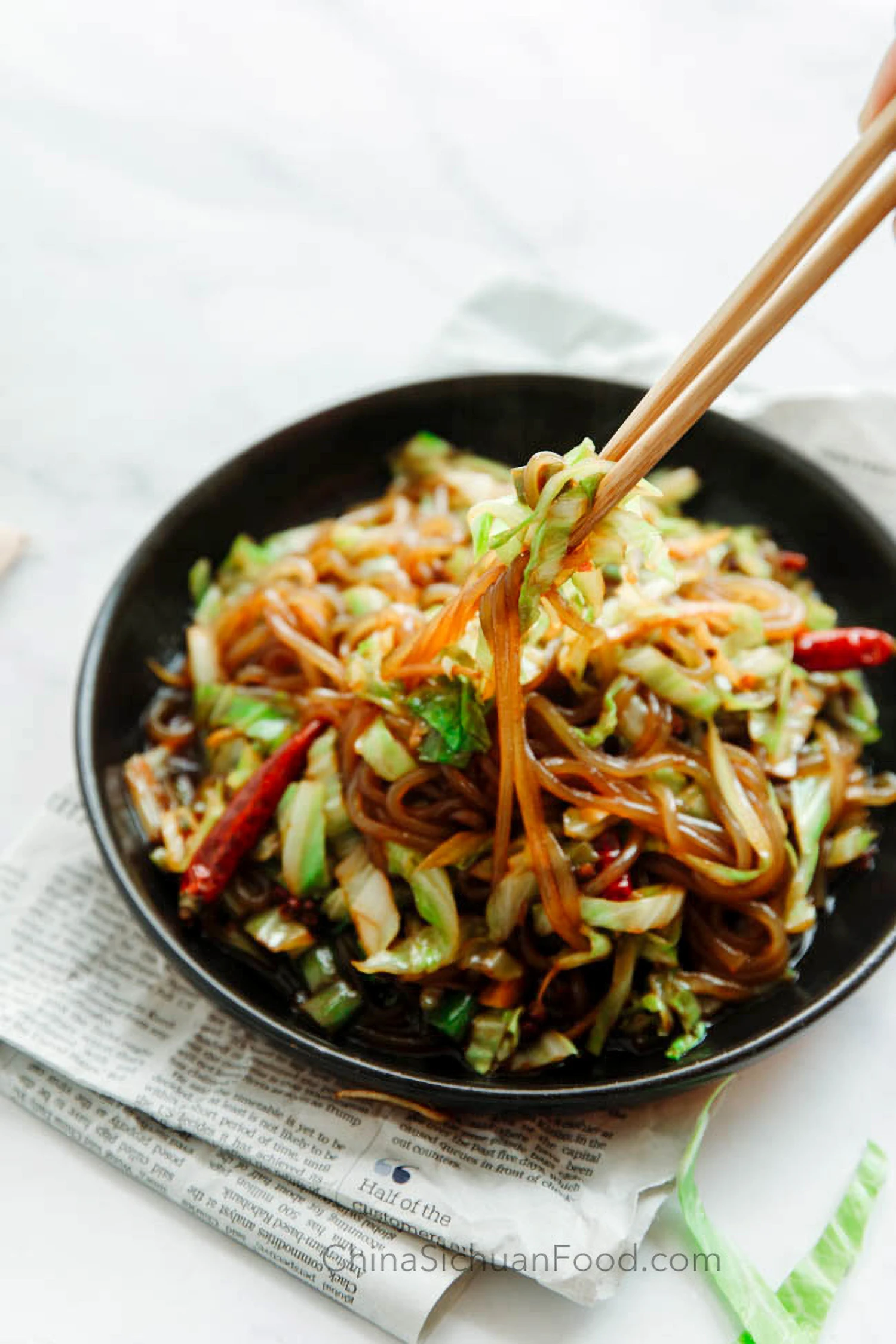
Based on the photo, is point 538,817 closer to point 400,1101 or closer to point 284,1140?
point 400,1101

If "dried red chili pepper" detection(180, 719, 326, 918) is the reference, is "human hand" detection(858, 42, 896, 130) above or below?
above

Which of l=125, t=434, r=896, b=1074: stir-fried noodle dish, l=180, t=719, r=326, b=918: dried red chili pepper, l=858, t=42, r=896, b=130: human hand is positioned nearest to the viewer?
l=858, t=42, r=896, b=130: human hand

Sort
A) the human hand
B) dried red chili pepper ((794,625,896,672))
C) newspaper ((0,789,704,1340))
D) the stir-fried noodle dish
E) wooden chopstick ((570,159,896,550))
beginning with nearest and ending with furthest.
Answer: wooden chopstick ((570,159,896,550))
the human hand
newspaper ((0,789,704,1340))
the stir-fried noodle dish
dried red chili pepper ((794,625,896,672))

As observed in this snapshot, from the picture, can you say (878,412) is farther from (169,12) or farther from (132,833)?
(169,12)

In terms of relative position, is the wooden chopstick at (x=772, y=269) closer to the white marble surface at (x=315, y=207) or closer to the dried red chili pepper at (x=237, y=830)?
the dried red chili pepper at (x=237, y=830)

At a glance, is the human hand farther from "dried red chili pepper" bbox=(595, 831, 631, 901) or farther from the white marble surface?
the white marble surface

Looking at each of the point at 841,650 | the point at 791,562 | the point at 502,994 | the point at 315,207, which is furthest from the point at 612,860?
the point at 315,207

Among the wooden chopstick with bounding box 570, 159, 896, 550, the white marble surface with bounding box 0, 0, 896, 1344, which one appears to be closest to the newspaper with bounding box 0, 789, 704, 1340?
the white marble surface with bounding box 0, 0, 896, 1344
